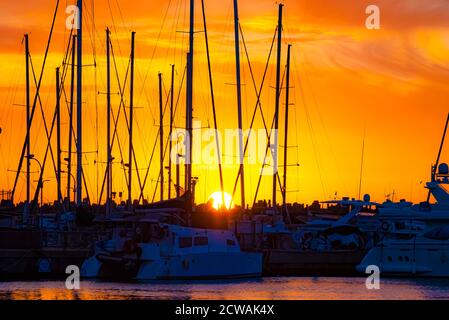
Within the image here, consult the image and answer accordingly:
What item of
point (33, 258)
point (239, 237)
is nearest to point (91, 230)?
point (33, 258)

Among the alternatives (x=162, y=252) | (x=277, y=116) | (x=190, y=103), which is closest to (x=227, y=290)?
(x=162, y=252)

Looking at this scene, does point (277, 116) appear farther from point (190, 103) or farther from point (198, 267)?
point (198, 267)

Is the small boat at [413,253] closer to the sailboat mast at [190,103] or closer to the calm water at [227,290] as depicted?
the calm water at [227,290]

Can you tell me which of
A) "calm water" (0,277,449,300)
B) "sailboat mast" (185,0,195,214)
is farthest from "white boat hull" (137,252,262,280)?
"sailboat mast" (185,0,195,214)

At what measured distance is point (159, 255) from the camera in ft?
168

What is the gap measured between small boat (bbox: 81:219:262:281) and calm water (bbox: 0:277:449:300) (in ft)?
2.66

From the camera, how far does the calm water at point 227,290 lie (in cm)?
4491

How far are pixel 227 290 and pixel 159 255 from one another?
4.61m

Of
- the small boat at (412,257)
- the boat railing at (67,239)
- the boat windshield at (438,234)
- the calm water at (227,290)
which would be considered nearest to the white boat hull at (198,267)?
the calm water at (227,290)

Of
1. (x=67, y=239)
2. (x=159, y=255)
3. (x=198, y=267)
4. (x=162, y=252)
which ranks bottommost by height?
(x=198, y=267)

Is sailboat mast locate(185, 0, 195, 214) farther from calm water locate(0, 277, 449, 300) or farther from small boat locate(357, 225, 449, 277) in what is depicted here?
small boat locate(357, 225, 449, 277)

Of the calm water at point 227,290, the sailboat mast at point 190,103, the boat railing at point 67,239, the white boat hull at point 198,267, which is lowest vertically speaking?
the calm water at point 227,290

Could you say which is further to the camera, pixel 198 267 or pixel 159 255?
pixel 198 267

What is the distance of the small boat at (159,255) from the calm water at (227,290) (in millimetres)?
810
